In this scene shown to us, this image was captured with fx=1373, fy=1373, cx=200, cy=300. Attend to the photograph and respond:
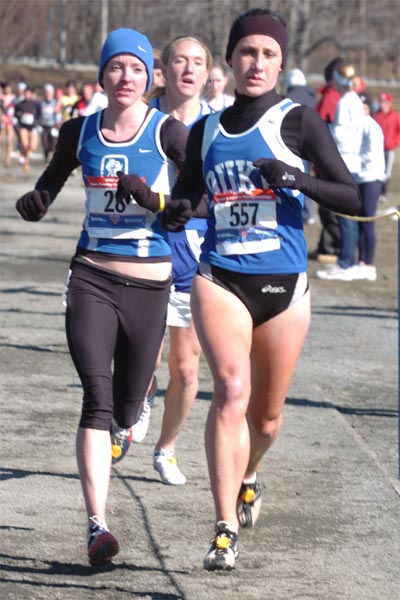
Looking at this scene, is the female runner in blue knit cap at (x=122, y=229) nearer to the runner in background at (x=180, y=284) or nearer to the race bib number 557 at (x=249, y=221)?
the race bib number 557 at (x=249, y=221)

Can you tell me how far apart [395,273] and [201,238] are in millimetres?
9344

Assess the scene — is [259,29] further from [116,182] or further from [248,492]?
[248,492]

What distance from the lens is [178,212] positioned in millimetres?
5238

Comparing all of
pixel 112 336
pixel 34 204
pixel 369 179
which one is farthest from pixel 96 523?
pixel 369 179

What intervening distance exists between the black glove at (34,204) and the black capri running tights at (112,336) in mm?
295

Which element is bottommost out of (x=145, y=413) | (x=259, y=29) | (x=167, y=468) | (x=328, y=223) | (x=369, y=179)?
(x=328, y=223)

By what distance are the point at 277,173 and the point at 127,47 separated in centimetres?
106

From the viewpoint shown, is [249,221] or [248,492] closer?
[249,221]

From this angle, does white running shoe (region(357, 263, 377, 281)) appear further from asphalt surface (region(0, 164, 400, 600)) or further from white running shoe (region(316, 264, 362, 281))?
asphalt surface (region(0, 164, 400, 600))

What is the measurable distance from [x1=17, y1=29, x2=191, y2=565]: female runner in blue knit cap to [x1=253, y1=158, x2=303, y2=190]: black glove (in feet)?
2.01

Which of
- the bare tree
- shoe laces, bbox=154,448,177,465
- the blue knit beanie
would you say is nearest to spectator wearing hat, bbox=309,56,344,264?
shoe laces, bbox=154,448,177,465

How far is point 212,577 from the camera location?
513 centimetres

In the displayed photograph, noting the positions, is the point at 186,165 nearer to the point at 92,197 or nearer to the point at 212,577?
the point at 92,197

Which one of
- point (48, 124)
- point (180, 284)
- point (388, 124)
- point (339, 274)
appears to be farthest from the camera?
point (48, 124)
